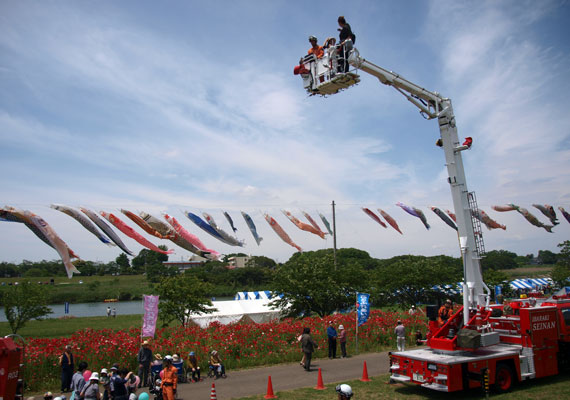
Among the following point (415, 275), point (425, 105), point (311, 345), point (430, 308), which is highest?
point (425, 105)

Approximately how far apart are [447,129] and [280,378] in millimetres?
9137

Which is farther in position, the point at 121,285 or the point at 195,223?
the point at 121,285

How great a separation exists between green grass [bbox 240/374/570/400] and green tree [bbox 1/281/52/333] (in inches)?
889

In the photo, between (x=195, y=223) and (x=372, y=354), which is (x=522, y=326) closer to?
(x=372, y=354)

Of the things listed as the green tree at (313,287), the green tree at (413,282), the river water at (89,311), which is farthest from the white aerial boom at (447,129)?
the river water at (89,311)

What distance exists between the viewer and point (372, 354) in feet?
54.6

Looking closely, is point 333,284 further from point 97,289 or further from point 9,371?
point 97,289

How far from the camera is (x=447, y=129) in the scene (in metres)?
11.8

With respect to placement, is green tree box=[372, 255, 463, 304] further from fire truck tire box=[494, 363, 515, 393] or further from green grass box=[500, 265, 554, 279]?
green grass box=[500, 265, 554, 279]

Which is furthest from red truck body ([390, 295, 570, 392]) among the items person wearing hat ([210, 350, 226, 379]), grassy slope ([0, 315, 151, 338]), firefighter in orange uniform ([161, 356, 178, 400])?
grassy slope ([0, 315, 151, 338])

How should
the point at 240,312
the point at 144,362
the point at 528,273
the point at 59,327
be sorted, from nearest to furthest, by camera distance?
the point at 144,362 < the point at 240,312 < the point at 59,327 < the point at 528,273

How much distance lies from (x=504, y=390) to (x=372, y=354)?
7.16 meters

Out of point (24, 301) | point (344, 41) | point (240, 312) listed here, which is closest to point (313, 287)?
point (240, 312)

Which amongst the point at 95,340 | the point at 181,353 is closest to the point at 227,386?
the point at 181,353
